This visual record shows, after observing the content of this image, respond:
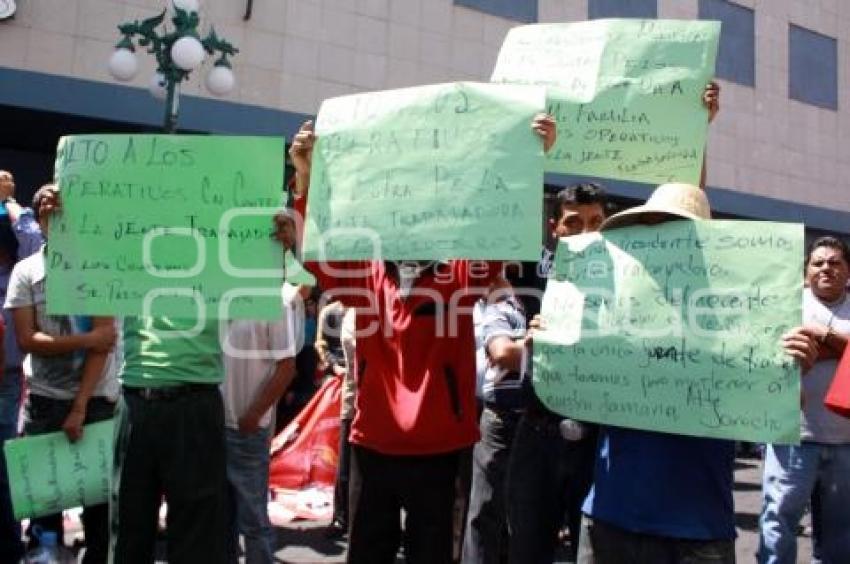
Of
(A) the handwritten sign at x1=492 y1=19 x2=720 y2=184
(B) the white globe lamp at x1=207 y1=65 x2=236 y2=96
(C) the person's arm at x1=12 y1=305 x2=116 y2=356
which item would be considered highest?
(B) the white globe lamp at x1=207 y1=65 x2=236 y2=96

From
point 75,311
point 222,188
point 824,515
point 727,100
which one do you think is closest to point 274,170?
point 222,188

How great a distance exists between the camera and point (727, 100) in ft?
62.4

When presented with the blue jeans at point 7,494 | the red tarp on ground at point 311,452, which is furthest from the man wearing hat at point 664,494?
the red tarp on ground at point 311,452

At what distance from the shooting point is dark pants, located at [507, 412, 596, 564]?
3543 millimetres

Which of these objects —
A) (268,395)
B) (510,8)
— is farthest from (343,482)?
(510,8)

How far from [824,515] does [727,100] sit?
16.1 metres

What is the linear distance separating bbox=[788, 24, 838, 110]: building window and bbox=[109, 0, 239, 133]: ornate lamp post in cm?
1546

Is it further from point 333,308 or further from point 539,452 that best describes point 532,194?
point 333,308

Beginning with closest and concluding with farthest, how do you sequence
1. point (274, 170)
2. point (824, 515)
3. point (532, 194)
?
point (532, 194) → point (274, 170) → point (824, 515)

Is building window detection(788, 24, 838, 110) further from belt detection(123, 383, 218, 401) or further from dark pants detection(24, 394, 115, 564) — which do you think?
belt detection(123, 383, 218, 401)

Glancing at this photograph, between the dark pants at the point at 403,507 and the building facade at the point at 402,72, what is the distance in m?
10.4

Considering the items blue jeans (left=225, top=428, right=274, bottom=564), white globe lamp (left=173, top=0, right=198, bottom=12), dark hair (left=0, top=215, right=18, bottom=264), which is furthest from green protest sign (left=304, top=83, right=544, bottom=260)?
white globe lamp (left=173, top=0, right=198, bottom=12)

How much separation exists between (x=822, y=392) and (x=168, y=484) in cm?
323

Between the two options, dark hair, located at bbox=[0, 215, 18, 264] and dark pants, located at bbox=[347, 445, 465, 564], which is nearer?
dark pants, located at bbox=[347, 445, 465, 564]
